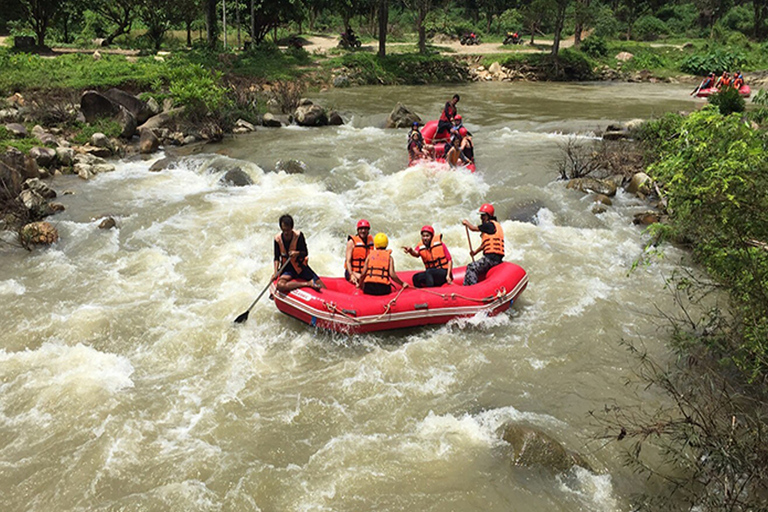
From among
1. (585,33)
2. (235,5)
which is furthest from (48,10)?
(585,33)

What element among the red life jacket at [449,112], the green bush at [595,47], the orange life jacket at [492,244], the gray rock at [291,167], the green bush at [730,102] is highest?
the green bush at [595,47]

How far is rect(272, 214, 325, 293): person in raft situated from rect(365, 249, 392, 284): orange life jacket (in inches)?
28.6

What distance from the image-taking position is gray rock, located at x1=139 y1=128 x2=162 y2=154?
1427 cm

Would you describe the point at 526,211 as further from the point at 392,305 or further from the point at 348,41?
the point at 348,41

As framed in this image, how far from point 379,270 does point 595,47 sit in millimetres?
32705

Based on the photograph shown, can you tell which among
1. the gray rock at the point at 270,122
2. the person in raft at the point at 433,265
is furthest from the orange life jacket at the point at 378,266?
the gray rock at the point at 270,122

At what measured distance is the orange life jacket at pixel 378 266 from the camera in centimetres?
672

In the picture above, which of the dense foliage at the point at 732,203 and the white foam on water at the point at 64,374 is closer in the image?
the dense foliage at the point at 732,203

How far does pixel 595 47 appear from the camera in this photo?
3359 cm

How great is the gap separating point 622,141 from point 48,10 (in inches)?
962

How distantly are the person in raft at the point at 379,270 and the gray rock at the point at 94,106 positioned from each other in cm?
1208

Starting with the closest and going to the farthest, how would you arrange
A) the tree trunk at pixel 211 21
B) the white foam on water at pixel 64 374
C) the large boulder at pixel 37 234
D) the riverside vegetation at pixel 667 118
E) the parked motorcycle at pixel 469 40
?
the riverside vegetation at pixel 667 118, the white foam on water at pixel 64 374, the large boulder at pixel 37 234, the tree trunk at pixel 211 21, the parked motorcycle at pixel 469 40

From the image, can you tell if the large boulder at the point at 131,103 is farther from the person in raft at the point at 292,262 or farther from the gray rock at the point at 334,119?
the person in raft at the point at 292,262

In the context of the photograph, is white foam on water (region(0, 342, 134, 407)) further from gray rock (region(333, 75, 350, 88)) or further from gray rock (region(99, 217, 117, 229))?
gray rock (region(333, 75, 350, 88))
